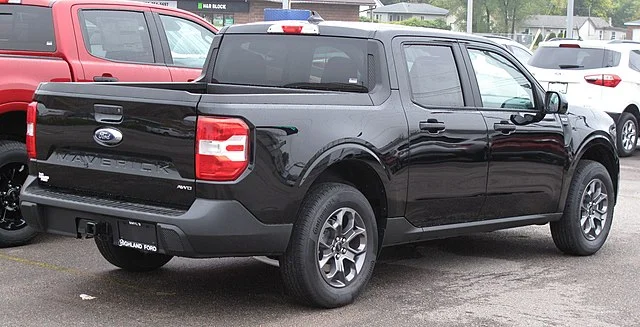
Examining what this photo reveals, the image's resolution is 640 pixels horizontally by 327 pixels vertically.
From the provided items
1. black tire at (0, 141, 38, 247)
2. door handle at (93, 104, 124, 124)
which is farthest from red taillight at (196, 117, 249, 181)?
black tire at (0, 141, 38, 247)

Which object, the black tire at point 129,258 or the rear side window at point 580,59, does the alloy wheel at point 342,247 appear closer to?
the black tire at point 129,258

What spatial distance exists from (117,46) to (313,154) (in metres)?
3.42

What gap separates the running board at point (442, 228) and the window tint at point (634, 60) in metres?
8.84

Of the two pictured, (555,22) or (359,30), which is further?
(555,22)

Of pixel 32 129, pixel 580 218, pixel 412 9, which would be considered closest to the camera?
pixel 32 129

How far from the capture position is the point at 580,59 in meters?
16.2

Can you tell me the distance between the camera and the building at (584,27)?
116 meters

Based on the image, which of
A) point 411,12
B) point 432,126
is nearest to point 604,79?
point 432,126

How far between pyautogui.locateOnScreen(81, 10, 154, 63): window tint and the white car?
803 cm

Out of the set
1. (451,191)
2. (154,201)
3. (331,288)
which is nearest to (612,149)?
(451,191)

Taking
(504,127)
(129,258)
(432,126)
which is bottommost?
(129,258)

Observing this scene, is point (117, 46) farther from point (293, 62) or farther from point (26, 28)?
point (293, 62)

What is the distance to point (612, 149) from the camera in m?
8.68

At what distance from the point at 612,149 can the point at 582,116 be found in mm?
489
